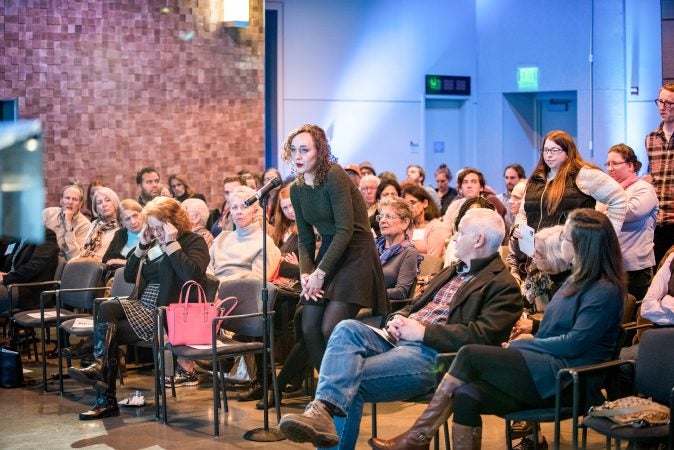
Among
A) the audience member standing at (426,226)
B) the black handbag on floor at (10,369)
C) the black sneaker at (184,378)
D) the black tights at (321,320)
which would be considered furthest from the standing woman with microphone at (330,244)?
the black handbag on floor at (10,369)

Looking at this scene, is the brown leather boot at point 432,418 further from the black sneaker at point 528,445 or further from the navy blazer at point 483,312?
the black sneaker at point 528,445

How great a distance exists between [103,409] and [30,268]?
6.77 ft

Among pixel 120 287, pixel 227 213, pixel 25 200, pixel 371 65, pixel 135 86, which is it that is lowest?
pixel 120 287

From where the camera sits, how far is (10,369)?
655 cm

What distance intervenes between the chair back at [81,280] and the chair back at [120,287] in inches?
12.8

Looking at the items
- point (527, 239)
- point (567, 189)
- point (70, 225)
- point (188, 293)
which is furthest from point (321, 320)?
point (70, 225)

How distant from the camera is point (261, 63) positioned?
1013 cm

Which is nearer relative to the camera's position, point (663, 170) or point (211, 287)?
point (211, 287)

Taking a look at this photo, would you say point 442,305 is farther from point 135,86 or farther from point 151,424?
point 135,86

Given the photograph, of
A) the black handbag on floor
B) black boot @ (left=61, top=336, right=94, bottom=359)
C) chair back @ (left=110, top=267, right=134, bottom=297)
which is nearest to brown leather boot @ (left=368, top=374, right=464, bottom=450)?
chair back @ (left=110, top=267, right=134, bottom=297)

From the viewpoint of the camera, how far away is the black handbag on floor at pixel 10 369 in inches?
257

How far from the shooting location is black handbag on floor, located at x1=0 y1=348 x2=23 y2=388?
6535mm

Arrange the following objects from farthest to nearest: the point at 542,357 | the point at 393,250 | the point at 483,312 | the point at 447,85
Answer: the point at 447,85
the point at 393,250
the point at 483,312
the point at 542,357

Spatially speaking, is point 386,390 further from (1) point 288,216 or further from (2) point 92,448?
(1) point 288,216
